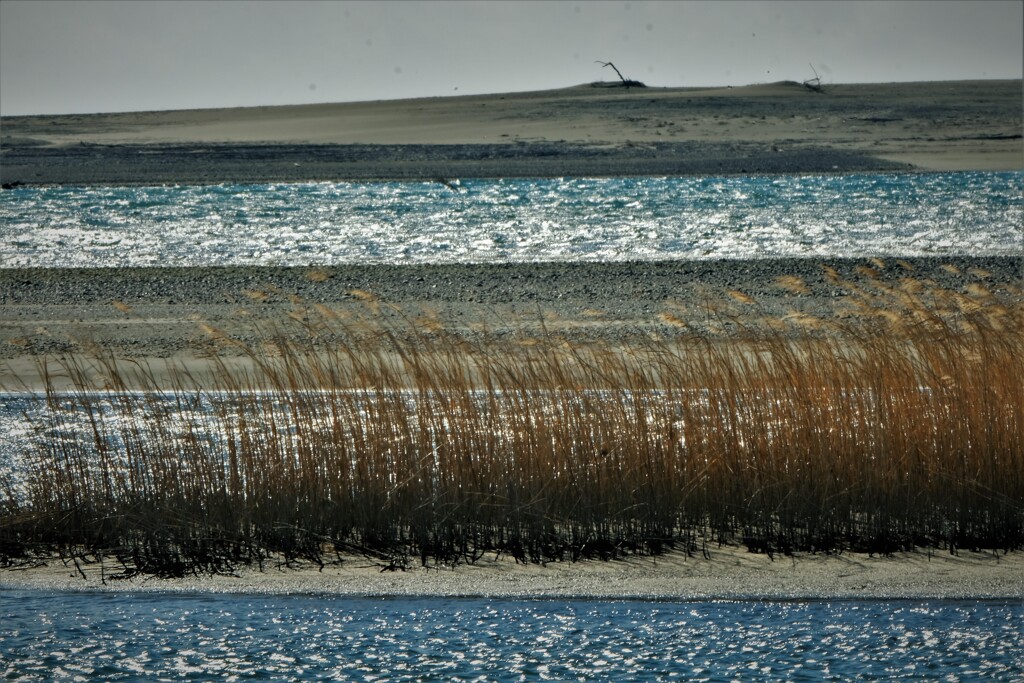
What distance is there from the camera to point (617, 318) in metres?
13.2

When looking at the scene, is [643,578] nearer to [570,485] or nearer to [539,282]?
[570,485]

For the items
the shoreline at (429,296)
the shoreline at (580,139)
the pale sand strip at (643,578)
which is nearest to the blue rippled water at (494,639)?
the pale sand strip at (643,578)

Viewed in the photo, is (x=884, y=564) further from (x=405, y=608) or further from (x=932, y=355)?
(x=405, y=608)

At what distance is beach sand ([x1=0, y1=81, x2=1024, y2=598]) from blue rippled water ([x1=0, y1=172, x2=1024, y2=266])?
204cm

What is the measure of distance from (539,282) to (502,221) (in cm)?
630

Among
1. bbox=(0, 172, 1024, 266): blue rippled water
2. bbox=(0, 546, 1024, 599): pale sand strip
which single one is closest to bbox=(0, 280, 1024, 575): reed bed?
bbox=(0, 546, 1024, 599): pale sand strip

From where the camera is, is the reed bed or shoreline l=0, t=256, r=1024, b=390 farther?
shoreline l=0, t=256, r=1024, b=390

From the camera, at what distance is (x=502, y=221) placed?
71.6 ft

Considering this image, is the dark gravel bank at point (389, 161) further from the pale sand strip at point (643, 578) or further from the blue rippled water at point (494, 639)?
the blue rippled water at point (494, 639)

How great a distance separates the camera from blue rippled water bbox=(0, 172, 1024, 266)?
740 inches

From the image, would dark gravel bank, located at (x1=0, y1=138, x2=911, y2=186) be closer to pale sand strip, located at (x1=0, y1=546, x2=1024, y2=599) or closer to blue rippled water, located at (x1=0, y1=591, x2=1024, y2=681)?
pale sand strip, located at (x1=0, y1=546, x2=1024, y2=599)

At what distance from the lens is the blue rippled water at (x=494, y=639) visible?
4.20m

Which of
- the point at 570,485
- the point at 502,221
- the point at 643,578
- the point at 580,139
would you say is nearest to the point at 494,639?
the point at 643,578

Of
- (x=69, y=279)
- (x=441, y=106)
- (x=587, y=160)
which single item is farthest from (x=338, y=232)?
(x=441, y=106)
